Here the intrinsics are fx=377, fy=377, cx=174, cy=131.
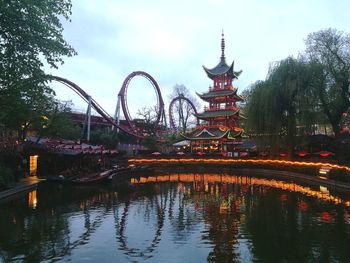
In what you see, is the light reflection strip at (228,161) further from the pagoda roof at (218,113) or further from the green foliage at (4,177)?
the green foliage at (4,177)

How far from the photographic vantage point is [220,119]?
207 ft

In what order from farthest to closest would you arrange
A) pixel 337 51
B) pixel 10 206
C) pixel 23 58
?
1. pixel 337 51
2. pixel 10 206
3. pixel 23 58

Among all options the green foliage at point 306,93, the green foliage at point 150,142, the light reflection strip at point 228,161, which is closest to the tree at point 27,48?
the light reflection strip at point 228,161

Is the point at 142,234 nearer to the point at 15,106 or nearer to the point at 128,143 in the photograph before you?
the point at 15,106

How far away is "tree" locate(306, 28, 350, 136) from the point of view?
120 ft

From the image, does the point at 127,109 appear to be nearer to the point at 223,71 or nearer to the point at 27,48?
the point at 223,71

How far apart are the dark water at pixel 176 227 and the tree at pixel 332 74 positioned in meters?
13.4

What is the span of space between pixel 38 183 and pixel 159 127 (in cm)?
5143

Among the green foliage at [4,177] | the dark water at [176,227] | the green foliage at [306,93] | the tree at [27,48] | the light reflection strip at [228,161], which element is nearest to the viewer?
the dark water at [176,227]

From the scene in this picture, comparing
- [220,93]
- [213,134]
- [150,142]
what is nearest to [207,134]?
[213,134]

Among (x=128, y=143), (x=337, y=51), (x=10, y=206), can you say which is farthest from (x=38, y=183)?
(x=128, y=143)

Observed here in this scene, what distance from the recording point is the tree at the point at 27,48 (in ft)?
55.6

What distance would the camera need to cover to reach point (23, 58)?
18016mm

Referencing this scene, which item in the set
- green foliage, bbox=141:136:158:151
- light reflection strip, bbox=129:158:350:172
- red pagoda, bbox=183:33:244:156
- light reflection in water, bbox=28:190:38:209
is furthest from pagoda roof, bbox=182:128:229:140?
light reflection in water, bbox=28:190:38:209
